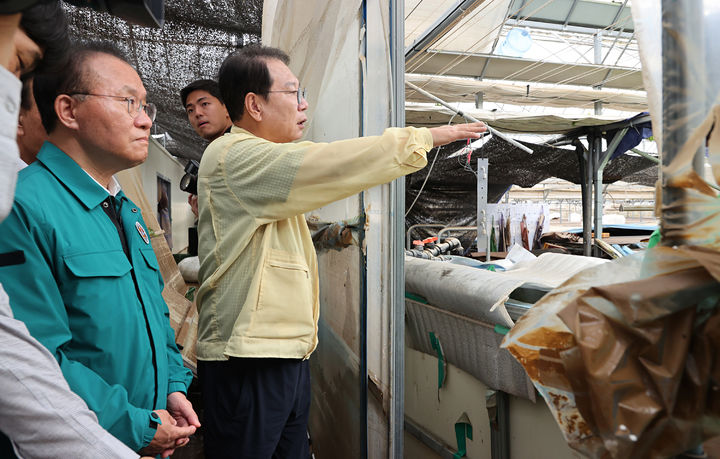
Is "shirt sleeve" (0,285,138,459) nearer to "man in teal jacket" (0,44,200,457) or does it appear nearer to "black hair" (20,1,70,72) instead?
"man in teal jacket" (0,44,200,457)

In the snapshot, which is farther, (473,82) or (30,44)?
(473,82)

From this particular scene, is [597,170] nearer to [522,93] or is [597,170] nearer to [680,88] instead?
[522,93]

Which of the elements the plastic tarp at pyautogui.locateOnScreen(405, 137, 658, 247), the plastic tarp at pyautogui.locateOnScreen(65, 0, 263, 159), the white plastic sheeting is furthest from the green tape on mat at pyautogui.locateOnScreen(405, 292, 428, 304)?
the plastic tarp at pyautogui.locateOnScreen(405, 137, 658, 247)

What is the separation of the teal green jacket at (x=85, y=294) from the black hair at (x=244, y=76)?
53 centimetres

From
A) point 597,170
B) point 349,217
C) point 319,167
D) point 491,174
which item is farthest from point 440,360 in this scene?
point 491,174

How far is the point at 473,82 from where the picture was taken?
5020mm

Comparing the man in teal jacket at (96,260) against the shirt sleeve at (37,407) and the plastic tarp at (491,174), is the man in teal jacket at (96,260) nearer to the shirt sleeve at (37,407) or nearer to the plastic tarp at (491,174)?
the shirt sleeve at (37,407)

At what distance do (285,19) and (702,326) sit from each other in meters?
2.16

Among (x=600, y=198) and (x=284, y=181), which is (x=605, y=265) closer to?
(x=284, y=181)

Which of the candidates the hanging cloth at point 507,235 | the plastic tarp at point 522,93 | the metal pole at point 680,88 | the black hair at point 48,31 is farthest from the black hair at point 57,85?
the hanging cloth at point 507,235

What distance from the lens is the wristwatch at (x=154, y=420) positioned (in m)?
0.90

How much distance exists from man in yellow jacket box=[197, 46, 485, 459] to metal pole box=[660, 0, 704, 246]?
2.04 feet

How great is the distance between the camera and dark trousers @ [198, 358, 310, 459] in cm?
122

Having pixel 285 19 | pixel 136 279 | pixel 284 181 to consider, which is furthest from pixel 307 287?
pixel 285 19
